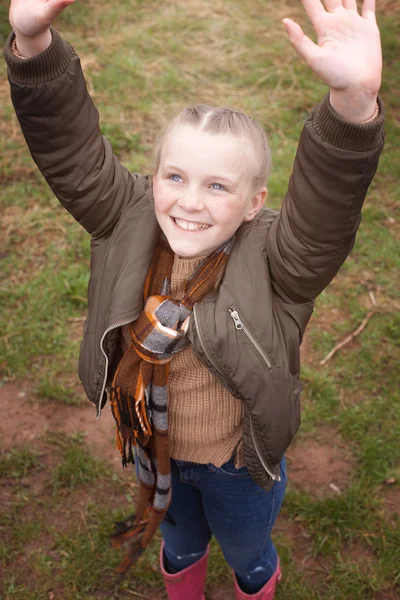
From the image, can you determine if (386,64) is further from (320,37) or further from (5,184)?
(320,37)

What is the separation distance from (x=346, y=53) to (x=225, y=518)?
4.62 ft

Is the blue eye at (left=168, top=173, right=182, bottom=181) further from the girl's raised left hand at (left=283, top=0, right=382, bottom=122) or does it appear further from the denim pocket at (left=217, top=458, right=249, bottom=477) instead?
the denim pocket at (left=217, top=458, right=249, bottom=477)

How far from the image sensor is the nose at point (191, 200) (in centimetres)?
171

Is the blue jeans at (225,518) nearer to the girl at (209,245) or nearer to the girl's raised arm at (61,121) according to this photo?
the girl at (209,245)

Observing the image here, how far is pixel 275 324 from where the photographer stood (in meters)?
1.83

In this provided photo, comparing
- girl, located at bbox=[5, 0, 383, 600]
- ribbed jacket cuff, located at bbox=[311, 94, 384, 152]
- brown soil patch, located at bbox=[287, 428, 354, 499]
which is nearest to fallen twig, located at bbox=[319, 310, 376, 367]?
brown soil patch, located at bbox=[287, 428, 354, 499]

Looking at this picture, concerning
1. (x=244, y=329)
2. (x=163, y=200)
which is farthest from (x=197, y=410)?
(x=163, y=200)

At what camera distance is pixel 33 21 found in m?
1.59

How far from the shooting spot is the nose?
1.71 meters

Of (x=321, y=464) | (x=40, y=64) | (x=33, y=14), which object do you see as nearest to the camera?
(x=33, y=14)

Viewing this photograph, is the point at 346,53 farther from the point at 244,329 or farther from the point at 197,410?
the point at 197,410

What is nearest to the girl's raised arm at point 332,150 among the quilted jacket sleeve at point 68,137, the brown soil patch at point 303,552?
the quilted jacket sleeve at point 68,137

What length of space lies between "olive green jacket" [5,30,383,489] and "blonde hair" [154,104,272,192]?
0.45 feet

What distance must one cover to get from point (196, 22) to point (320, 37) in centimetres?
537
